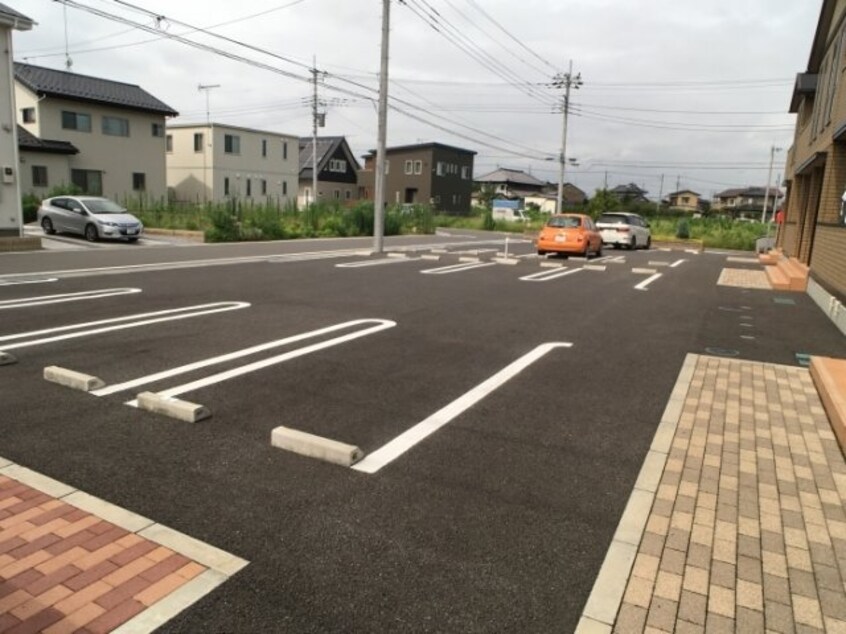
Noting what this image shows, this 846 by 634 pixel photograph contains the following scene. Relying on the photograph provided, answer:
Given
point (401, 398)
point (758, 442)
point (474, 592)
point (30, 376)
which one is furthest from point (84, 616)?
point (758, 442)

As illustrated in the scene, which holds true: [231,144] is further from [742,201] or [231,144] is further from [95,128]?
[742,201]

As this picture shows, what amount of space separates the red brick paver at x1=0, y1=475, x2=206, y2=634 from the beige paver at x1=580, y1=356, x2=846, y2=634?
6.56 ft

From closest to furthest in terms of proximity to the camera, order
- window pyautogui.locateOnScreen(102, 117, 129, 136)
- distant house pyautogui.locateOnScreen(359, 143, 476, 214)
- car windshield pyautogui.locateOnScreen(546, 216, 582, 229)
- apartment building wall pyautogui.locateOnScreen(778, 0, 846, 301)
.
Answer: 1. apartment building wall pyautogui.locateOnScreen(778, 0, 846, 301)
2. car windshield pyautogui.locateOnScreen(546, 216, 582, 229)
3. window pyautogui.locateOnScreen(102, 117, 129, 136)
4. distant house pyautogui.locateOnScreen(359, 143, 476, 214)

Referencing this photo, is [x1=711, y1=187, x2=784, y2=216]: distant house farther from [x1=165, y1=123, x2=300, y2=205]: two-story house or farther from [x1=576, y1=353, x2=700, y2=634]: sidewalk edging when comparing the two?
[x1=576, y1=353, x2=700, y2=634]: sidewalk edging

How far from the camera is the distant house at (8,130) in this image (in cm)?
1677

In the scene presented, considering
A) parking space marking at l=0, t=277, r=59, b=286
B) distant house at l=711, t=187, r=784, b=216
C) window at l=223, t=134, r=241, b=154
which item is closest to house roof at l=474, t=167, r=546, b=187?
distant house at l=711, t=187, r=784, b=216

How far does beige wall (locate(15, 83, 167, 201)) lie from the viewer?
30031 mm

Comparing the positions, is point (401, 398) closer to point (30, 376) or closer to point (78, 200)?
point (30, 376)

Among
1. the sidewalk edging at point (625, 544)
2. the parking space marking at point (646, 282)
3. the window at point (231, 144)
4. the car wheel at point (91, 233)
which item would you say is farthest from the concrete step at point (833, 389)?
the window at point (231, 144)

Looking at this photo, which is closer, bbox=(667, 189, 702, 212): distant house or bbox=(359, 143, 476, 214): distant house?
bbox=(359, 143, 476, 214): distant house

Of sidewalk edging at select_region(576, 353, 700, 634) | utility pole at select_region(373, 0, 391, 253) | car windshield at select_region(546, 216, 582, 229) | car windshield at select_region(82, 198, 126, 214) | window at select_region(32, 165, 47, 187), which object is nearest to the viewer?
sidewalk edging at select_region(576, 353, 700, 634)

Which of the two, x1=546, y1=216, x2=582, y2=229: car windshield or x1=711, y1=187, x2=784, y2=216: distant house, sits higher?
x1=711, y1=187, x2=784, y2=216: distant house

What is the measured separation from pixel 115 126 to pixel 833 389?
36.1 metres

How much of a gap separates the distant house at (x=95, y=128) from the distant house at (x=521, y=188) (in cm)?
4767
